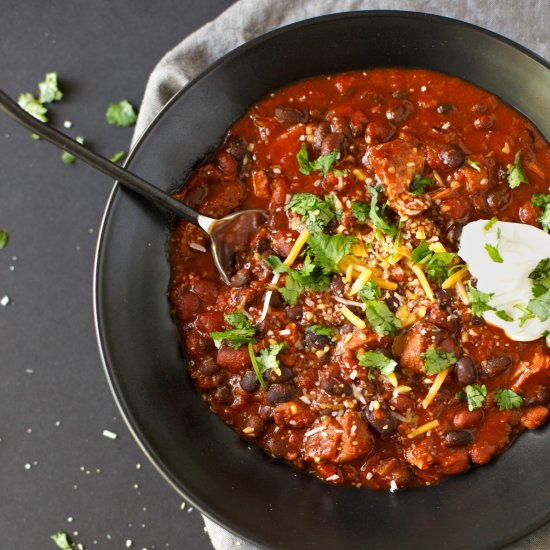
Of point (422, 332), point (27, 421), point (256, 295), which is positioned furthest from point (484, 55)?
point (27, 421)

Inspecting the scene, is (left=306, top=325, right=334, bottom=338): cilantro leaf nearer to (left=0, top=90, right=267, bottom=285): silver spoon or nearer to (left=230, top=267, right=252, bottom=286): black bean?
(left=230, top=267, right=252, bottom=286): black bean

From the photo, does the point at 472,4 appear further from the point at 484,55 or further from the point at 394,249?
the point at 394,249

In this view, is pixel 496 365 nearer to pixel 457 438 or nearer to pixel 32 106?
pixel 457 438

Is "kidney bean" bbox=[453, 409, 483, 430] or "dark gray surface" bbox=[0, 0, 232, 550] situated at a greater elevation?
"dark gray surface" bbox=[0, 0, 232, 550]

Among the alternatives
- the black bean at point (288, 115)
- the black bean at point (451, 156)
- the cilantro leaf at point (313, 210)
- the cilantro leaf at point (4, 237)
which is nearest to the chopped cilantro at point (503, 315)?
the black bean at point (451, 156)

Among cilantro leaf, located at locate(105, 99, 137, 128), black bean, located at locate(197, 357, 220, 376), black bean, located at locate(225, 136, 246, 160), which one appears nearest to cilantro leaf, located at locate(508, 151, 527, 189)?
black bean, located at locate(225, 136, 246, 160)
